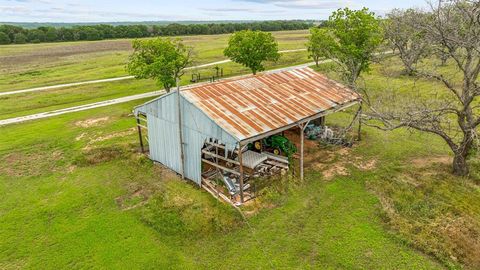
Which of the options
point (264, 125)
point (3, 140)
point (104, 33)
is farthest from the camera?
point (104, 33)

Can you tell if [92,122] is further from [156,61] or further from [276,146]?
[276,146]

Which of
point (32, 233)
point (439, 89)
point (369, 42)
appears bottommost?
point (32, 233)

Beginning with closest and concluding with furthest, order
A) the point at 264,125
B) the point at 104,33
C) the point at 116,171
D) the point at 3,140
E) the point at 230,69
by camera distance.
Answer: the point at 264,125, the point at 116,171, the point at 3,140, the point at 230,69, the point at 104,33

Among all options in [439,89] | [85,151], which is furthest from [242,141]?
[439,89]

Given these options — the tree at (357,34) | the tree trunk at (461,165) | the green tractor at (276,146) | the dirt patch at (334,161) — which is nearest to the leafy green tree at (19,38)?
the tree at (357,34)

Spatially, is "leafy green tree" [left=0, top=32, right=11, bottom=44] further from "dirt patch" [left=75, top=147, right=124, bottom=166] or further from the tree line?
"dirt patch" [left=75, top=147, right=124, bottom=166]

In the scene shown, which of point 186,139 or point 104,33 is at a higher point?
point 104,33

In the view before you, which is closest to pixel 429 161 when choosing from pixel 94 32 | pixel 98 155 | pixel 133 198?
pixel 133 198

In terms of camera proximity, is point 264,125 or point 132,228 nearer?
point 132,228

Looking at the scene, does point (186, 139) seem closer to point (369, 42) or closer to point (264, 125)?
point (264, 125)
